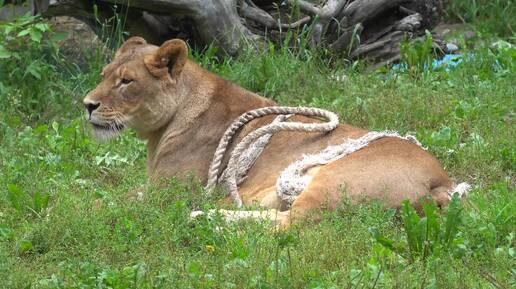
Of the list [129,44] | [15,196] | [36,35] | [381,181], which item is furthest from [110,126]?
[36,35]

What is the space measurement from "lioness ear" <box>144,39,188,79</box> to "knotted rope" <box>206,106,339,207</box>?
0.53m

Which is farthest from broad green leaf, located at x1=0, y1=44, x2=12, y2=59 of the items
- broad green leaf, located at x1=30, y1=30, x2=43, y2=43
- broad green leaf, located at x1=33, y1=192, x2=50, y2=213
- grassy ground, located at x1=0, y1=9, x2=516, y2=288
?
broad green leaf, located at x1=33, y1=192, x2=50, y2=213

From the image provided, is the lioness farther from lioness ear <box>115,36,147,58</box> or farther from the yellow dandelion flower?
the yellow dandelion flower

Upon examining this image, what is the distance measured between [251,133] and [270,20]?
3.36m

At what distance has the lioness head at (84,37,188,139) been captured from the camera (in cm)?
722

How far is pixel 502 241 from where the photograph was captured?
5.81m

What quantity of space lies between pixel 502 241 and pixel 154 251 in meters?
1.77

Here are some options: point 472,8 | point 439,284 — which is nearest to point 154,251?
point 439,284

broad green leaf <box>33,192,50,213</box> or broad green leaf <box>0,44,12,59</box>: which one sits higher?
broad green leaf <box>33,192,50,213</box>

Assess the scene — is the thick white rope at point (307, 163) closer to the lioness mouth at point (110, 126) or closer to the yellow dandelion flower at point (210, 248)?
the yellow dandelion flower at point (210, 248)

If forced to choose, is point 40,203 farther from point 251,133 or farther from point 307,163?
point 307,163

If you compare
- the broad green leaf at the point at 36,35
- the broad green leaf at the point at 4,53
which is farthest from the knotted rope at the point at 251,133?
the broad green leaf at the point at 4,53

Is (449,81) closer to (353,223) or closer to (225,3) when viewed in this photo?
(225,3)

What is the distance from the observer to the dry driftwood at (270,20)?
382 inches
